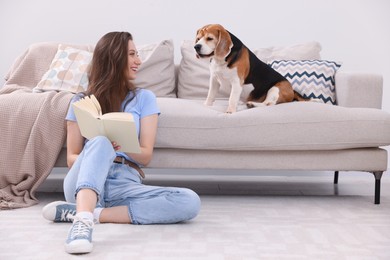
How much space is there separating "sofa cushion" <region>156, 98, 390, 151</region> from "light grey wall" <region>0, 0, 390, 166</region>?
1.31 meters

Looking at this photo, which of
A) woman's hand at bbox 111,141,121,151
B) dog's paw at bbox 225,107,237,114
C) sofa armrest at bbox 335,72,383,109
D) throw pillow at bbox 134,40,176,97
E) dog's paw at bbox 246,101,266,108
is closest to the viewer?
woman's hand at bbox 111,141,121,151

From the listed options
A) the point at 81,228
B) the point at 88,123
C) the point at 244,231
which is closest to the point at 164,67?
the point at 88,123

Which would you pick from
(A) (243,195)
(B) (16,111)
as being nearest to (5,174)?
(B) (16,111)

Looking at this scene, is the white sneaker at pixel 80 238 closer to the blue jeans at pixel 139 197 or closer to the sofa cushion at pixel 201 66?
the blue jeans at pixel 139 197

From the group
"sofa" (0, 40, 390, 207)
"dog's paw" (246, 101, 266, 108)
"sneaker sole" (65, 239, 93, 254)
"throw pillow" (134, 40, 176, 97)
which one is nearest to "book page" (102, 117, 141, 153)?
"sneaker sole" (65, 239, 93, 254)

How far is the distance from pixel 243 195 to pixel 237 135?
465mm

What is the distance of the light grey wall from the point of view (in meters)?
3.88

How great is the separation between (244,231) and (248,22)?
2115 millimetres

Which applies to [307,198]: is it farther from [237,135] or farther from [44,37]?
[44,37]

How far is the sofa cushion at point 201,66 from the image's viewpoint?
133 inches

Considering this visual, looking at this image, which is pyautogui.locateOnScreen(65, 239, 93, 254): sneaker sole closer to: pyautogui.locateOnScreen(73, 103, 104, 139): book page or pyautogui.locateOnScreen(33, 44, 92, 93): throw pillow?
pyautogui.locateOnScreen(73, 103, 104, 139): book page

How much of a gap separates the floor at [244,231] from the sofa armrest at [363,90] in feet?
1.61

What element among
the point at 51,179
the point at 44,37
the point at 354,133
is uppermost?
the point at 44,37

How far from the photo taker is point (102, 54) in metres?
2.31
